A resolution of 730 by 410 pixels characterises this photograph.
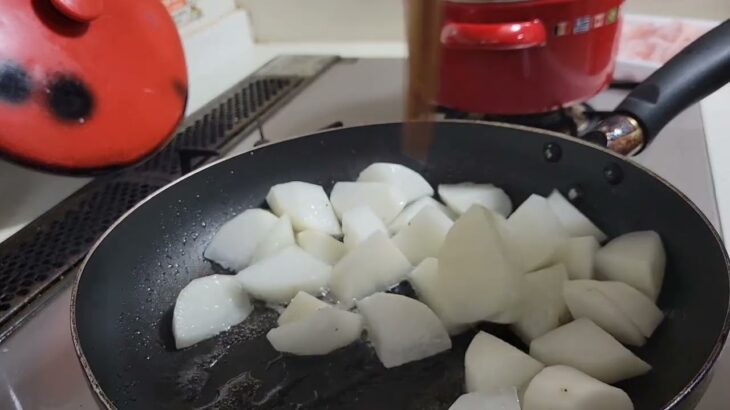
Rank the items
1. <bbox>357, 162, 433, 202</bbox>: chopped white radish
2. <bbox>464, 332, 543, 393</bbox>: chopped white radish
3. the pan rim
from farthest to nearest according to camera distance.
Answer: <bbox>357, 162, 433, 202</bbox>: chopped white radish
<bbox>464, 332, 543, 393</bbox>: chopped white radish
the pan rim

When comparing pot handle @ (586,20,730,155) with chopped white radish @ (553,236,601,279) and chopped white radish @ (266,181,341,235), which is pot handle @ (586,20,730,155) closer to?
chopped white radish @ (553,236,601,279)

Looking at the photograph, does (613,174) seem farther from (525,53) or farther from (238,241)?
(238,241)

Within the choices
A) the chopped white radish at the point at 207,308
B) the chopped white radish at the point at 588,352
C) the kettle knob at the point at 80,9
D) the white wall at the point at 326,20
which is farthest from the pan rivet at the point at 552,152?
the white wall at the point at 326,20

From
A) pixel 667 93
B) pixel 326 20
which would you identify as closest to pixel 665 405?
pixel 667 93

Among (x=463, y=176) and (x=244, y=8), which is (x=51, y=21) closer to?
(x=463, y=176)

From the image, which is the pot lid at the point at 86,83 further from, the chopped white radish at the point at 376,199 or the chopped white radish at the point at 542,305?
the chopped white radish at the point at 542,305

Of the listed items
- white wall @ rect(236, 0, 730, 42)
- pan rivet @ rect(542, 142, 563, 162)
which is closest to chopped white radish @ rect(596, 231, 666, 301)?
pan rivet @ rect(542, 142, 563, 162)
